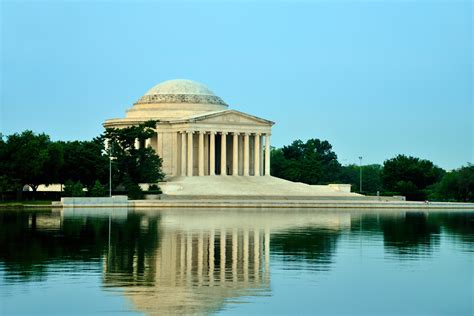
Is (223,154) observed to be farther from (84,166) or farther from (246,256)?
(246,256)

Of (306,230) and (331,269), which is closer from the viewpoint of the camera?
(331,269)

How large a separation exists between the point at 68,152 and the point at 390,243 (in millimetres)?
59830

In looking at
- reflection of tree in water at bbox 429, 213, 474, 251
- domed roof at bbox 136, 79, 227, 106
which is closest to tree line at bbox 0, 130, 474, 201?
domed roof at bbox 136, 79, 227, 106

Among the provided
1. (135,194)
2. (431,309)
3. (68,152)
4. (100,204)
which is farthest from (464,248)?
(68,152)

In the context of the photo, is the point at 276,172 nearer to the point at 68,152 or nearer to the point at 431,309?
the point at 68,152

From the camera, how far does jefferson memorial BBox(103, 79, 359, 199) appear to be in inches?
4493

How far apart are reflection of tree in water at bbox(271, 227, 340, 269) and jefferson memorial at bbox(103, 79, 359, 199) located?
5719cm

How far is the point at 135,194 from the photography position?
95875 millimetres

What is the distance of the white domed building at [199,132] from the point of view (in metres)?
118

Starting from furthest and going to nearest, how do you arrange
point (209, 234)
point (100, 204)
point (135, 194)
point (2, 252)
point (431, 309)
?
Answer: point (135, 194) → point (100, 204) → point (209, 234) → point (2, 252) → point (431, 309)

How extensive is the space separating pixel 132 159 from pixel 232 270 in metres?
72.4

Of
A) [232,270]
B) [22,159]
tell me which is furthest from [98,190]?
[232,270]

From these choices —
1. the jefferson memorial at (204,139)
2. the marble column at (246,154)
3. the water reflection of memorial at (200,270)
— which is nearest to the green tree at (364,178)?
the jefferson memorial at (204,139)

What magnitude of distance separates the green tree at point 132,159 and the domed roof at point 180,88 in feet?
66.7
